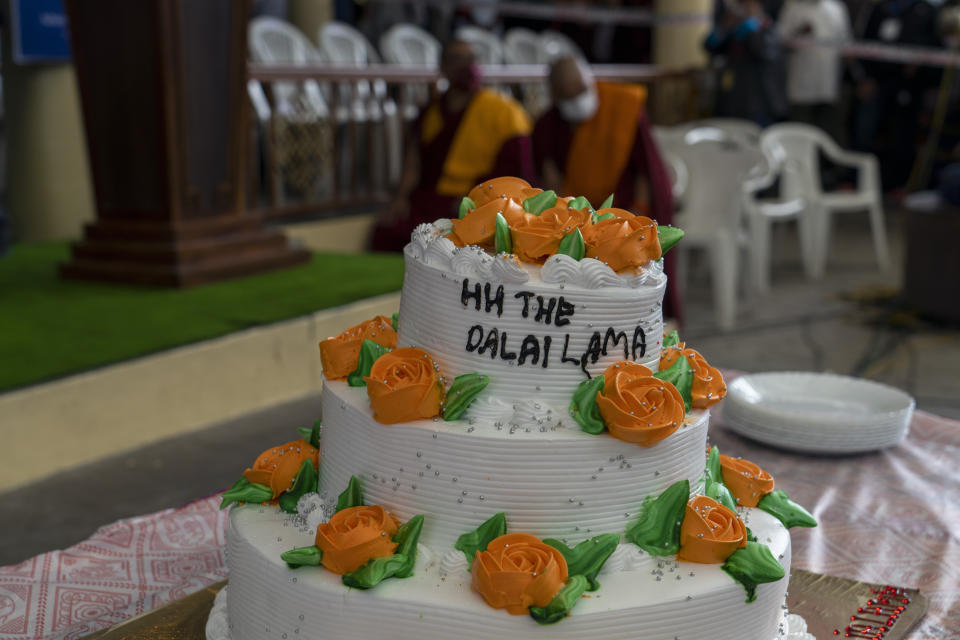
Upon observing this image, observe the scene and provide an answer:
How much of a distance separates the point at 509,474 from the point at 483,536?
9 cm

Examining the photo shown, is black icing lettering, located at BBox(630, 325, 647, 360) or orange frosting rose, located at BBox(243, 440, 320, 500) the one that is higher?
black icing lettering, located at BBox(630, 325, 647, 360)

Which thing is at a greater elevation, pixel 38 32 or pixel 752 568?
Answer: pixel 38 32

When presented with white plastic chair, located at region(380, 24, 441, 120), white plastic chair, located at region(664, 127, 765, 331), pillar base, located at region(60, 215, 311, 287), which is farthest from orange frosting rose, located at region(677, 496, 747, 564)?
white plastic chair, located at region(380, 24, 441, 120)

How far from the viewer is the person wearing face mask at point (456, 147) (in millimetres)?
5117

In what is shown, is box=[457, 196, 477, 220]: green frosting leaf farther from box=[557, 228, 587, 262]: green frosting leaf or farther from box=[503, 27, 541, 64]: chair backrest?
box=[503, 27, 541, 64]: chair backrest

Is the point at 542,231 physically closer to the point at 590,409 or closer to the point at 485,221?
the point at 485,221

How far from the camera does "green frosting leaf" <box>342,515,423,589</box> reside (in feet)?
4.57

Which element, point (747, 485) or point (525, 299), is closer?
point (525, 299)

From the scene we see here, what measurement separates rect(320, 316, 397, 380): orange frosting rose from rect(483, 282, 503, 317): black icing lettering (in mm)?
280

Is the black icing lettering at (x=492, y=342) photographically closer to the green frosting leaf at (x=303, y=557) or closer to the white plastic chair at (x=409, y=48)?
the green frosting leaf at (x=303, y=557)

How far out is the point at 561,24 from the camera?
1129 cm

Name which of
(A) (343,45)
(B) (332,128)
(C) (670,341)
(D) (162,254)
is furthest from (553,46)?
(C) (670,341)

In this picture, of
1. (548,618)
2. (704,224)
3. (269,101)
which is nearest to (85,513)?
(548,618)

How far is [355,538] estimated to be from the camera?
141cm
